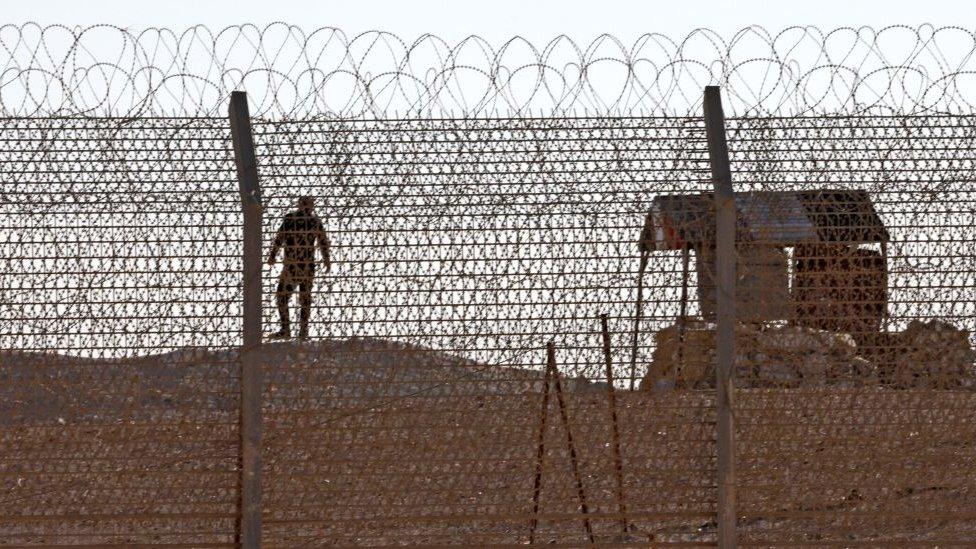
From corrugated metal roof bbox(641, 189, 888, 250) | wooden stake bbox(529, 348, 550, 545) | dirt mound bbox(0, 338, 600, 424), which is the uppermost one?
corrugated metal roof bbox(641, 189, 888, 250)

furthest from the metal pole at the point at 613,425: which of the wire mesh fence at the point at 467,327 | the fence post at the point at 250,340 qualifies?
the fence post at the point at 250,340

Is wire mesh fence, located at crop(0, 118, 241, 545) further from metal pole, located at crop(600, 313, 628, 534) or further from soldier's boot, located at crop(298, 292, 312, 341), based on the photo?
metal pole, located at crop(600, 313, 628, 534)

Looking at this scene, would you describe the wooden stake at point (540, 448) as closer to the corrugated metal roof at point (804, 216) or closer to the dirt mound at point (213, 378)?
the dirt mound at point (213, 378)

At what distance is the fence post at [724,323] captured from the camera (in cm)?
586

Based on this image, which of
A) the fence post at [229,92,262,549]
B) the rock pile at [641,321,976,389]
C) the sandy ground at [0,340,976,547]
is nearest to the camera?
the fence post at [229,92,262,549]

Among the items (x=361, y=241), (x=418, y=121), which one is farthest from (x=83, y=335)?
(x=418, y=121)

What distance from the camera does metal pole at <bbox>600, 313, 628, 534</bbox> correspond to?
5.88 meters

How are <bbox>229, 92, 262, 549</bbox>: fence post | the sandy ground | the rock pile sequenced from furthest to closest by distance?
the rock pile, the sandy ground, <bbox>229, 92, 262, 549</bbox>: fence post

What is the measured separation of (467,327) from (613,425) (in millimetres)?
763

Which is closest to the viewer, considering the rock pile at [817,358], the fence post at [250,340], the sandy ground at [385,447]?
the fence post at [250,340]

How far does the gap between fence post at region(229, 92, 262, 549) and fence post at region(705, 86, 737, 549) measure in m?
1.95

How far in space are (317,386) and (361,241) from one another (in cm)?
65

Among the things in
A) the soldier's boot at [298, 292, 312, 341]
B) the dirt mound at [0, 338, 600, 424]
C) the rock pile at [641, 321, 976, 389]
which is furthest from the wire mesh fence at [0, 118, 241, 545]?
the rock pile at [641, 321, 976, 389]

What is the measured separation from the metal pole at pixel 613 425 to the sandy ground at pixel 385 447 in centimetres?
2
